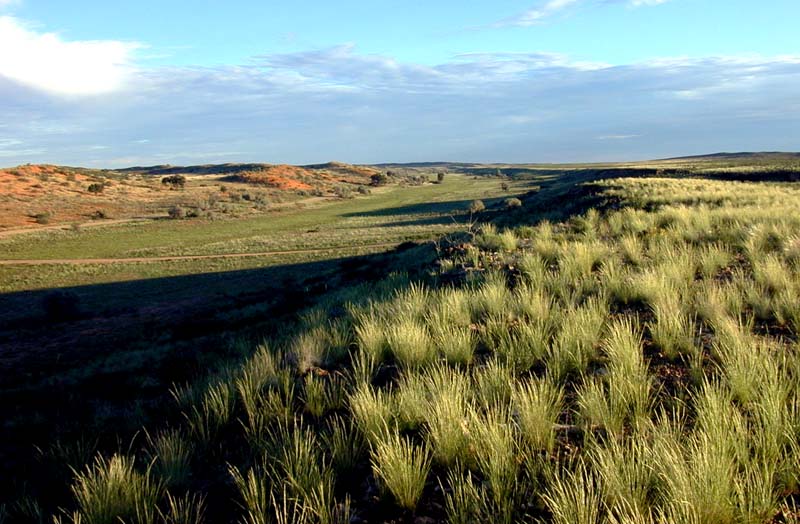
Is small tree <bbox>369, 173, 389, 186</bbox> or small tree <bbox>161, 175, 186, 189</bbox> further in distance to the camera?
small tree <bbox>369, 173, 389, 186</bbox>

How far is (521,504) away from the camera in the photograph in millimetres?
2986

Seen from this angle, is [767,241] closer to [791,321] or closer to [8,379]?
[791,321]

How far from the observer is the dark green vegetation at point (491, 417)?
9.77ft

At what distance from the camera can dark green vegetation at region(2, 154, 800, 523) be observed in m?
2.98

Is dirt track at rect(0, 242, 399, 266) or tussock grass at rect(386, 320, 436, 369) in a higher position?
tussock grass at rect(386, 320, 436, 369)

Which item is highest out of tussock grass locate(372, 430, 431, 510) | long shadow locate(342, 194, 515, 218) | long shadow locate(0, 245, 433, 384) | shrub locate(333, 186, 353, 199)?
shrub locate(333, 186, 353, 199)

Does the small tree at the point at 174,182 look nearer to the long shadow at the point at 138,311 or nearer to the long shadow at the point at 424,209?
the long shadow at the point at 424,209

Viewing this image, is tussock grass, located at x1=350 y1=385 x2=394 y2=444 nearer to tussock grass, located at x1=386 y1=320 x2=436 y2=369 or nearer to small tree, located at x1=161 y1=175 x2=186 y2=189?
tussock grass, located at x1=386 y1=320 x2=436 y2=369

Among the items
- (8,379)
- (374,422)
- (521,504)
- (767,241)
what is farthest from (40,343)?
(767,241)

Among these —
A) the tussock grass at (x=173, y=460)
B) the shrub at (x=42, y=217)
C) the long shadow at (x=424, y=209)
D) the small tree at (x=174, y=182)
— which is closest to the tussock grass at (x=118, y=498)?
the tussock grass at (x=173, y=460)

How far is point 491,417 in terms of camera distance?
12.4ft

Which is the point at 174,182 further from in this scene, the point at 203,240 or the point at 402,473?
the point at 402,473

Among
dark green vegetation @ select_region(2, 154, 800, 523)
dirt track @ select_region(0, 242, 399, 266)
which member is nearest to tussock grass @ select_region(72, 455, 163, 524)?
dark green vegetation @ select_region(2, 154, 800, 523)

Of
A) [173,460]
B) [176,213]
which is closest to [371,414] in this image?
[173,460]
